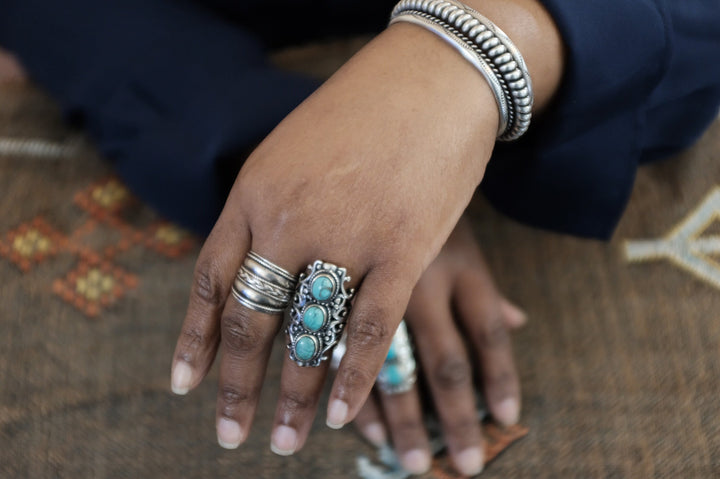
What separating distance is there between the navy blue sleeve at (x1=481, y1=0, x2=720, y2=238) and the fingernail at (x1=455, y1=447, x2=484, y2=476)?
0.23 m

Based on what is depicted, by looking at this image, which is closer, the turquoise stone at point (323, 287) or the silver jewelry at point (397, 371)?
the turquoise stone at point (323, 287)

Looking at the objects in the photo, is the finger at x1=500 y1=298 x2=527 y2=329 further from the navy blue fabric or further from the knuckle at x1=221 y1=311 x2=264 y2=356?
the knuckle at x1=221 y1=311 x2=264 y2=356

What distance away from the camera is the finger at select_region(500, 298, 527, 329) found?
0.68 metres

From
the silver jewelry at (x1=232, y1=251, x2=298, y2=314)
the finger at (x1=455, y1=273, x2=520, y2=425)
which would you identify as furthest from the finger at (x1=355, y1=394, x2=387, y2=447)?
the silver jewelry at (x1=232, y1=251, x2=298, y2=314)

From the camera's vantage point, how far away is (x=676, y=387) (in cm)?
63

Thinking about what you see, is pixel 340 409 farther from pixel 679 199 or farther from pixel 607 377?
pixel 679 199

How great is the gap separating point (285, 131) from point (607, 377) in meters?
0.39

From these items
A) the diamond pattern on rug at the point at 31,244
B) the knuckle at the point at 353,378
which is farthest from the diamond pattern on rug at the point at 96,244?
the knuckle at the point at 353,378

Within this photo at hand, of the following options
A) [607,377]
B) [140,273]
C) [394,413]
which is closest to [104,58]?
[140,273]

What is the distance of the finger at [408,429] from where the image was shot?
0.60 m

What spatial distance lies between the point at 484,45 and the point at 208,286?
0.26 m

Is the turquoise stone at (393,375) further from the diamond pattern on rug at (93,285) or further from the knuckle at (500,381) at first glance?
the diamond pattern on rug at (93,285)

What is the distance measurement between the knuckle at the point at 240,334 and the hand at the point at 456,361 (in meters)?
0.19

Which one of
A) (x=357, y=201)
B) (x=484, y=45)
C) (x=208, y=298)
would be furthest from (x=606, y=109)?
(x=208, y=298)
